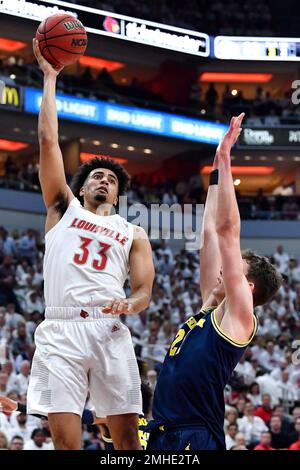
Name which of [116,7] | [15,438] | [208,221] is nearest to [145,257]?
[208,221]

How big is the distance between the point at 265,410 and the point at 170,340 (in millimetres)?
2864

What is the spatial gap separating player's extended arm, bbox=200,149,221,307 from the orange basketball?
1.17 meters

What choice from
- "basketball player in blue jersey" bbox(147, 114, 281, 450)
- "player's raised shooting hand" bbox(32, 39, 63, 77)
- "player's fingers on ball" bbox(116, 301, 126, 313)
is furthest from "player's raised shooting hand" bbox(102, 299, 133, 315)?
"player's raised shooting hand" bbox(32, 39, 63, 77)

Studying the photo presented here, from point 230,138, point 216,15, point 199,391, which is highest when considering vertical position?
point 216,15

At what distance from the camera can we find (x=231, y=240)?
4.36 meters

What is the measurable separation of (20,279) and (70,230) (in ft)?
40.3

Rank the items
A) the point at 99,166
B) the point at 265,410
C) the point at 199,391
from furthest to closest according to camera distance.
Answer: the point at 265,410, the point at 99,166, the point at 199,391

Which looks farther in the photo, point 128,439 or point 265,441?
point 265,441

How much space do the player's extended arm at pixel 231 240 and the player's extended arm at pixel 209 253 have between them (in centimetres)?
72

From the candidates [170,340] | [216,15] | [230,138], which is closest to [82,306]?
[230,138]

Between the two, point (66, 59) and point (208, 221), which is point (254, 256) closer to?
point (208, 221)

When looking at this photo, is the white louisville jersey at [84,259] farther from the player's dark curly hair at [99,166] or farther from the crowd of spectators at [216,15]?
the crowd of spectators at [216,15]

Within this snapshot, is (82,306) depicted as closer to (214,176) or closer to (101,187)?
(101,187)

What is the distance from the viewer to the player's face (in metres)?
5.31
